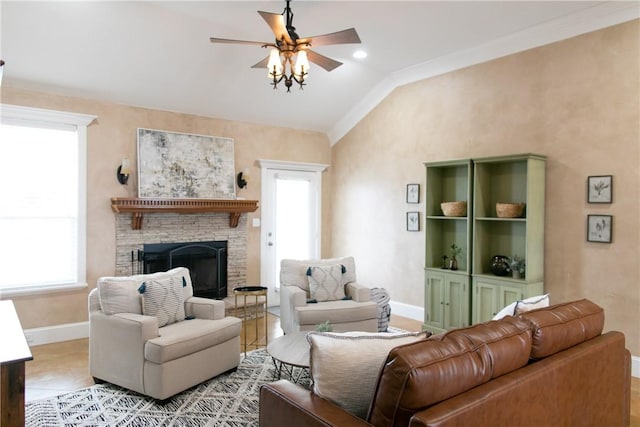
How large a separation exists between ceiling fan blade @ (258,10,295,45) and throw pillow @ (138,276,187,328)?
7.23ft

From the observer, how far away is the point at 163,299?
3.57 m

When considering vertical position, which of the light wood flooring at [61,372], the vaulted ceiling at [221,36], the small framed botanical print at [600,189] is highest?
Answer: the vaulted ceiling at [221,36]

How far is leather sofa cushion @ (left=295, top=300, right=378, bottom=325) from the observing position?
13.8 feet

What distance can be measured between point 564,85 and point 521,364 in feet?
11.2

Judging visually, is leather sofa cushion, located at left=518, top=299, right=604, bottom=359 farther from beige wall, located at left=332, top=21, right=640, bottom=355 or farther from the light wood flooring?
beige wall, located at left=332, top=21, right=640, bottom=355

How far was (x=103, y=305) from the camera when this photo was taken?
11.2ft

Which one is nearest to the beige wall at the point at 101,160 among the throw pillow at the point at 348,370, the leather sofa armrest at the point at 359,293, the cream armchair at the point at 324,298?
the cream armchair at the point at 324,298

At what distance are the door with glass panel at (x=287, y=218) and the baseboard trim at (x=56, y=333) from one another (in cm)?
235

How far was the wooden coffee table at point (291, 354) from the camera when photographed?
9.73 feet

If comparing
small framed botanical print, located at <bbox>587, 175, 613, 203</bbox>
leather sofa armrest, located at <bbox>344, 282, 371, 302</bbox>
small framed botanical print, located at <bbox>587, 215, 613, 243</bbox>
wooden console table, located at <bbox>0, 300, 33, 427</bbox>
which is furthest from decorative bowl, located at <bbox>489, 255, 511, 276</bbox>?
wooden console table, located at <bbox>0, 300, 33, 427</bbox>

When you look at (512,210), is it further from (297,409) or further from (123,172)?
(123,172)

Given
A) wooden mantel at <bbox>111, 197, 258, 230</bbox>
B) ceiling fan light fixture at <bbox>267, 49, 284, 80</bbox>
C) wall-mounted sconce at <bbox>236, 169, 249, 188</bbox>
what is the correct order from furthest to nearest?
wall-mounted sconce at <bbox>236, 169, 249, 188</bbox>
wooden mantel at <bbox>111, 197, 258, 230</bbox>
ceiling fan light fixture at <bbox>267, 49, 284, 80</bbox>

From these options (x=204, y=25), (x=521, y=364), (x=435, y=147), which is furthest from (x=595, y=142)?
(x=204, y=25)

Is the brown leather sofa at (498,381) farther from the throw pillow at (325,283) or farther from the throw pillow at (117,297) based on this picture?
the throw pillow at (325,283)
